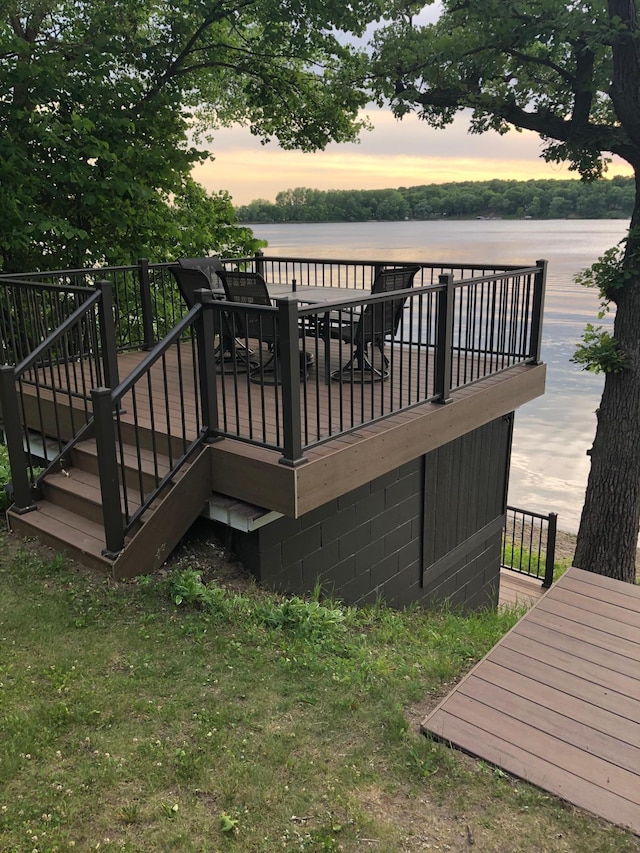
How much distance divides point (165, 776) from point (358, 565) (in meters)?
2.92

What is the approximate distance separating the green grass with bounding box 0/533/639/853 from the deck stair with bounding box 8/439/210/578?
0.19 meters

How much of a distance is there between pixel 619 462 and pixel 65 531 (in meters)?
7.56

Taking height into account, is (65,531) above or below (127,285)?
below

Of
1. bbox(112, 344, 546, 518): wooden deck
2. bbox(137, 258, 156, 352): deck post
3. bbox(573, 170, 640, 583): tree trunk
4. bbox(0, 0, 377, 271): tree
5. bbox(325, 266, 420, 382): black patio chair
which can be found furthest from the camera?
bbox(573, 170, 640, 583): tree trunk

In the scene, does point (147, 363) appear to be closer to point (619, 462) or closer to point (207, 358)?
point (207, 358)

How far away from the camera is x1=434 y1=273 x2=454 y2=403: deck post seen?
16.5ft

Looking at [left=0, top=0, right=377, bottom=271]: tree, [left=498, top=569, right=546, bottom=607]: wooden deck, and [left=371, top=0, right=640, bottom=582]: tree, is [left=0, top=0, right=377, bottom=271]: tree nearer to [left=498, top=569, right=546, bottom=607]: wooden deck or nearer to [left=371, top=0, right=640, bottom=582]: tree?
[left=371, top=0, right=640, bottom=582]: tree

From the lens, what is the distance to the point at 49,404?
572 cm

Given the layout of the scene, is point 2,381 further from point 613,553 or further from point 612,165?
point 612,165

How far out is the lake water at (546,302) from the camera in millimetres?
16323

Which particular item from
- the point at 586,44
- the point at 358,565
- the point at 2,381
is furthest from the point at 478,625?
the point at 586,44

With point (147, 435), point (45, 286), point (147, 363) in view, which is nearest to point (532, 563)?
point (147, 435)

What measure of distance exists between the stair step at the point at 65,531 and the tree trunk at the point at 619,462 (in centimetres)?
734

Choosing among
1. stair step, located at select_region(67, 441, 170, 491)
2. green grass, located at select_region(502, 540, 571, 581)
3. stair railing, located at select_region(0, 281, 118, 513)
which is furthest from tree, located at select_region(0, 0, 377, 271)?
green grass, located at select_region(502, 540, 571, 581)
